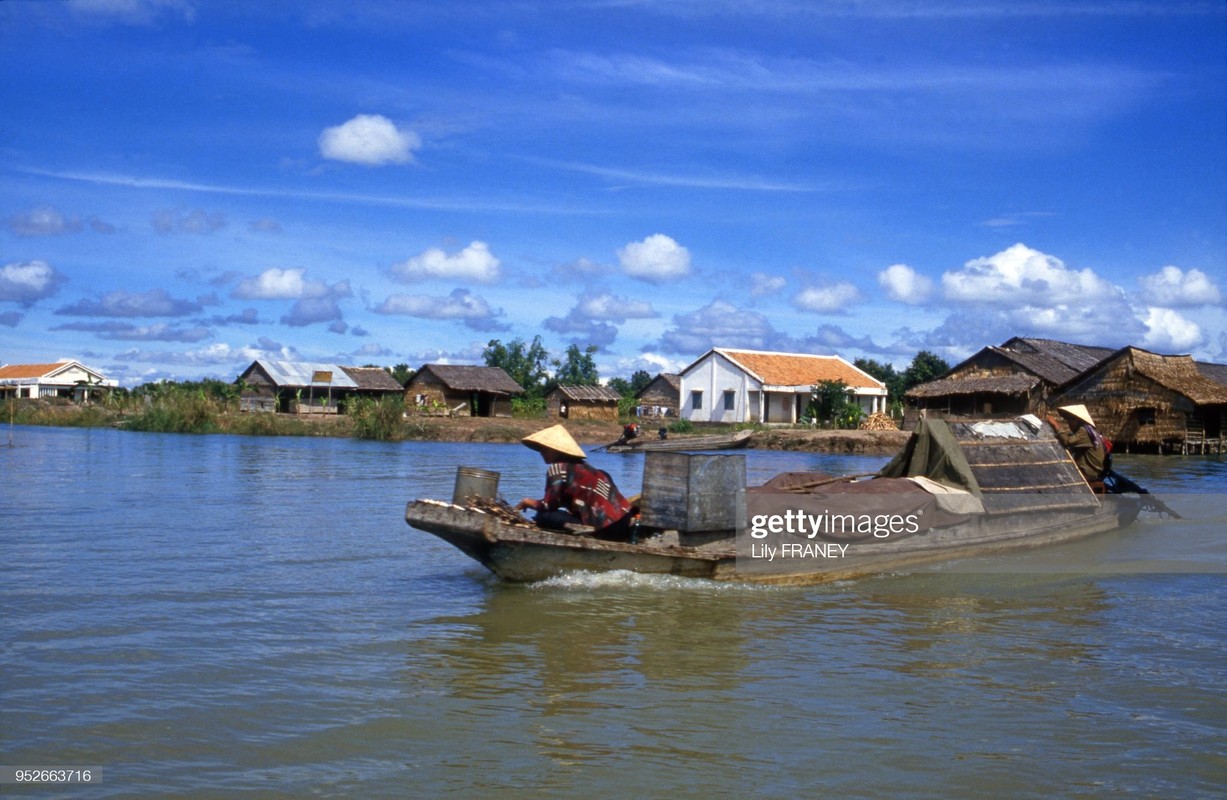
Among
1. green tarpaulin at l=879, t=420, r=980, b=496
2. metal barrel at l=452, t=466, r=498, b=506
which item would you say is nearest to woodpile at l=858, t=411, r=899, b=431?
green tarpaulin at l=879, t=420, r=980, b=496

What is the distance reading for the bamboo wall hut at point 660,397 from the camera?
49.9 m

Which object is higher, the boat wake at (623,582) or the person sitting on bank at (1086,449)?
the person sitting on bank at (1086,449)

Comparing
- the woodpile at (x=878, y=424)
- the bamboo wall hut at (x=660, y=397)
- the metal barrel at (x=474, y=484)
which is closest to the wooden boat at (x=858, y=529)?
the metal barrel at (x=474, y=484)

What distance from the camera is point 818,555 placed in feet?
30.6

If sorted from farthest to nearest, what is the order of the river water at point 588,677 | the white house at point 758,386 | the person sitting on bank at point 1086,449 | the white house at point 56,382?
the white house at point 56,382 → the white house at point 758,386 → the person sitting on bank at point 1086,449 → the river water at point 588,677

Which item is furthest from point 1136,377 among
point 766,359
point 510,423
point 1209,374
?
point 510,423

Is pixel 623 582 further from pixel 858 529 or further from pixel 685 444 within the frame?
pixel 685 444

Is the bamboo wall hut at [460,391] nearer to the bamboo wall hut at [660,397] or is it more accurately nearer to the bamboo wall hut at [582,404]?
the bamboo wall hut at [582,404]

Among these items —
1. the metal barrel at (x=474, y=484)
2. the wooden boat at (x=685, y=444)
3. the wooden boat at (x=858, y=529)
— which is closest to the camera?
the wooden boat at (x=858, y=529)

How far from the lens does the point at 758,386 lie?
146ft

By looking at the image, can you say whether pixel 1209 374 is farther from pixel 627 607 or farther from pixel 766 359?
pixel 627 607

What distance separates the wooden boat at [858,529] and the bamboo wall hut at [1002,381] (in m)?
24.3

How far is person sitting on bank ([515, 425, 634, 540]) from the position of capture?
8680mm

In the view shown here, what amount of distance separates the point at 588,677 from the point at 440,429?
3427 cm
